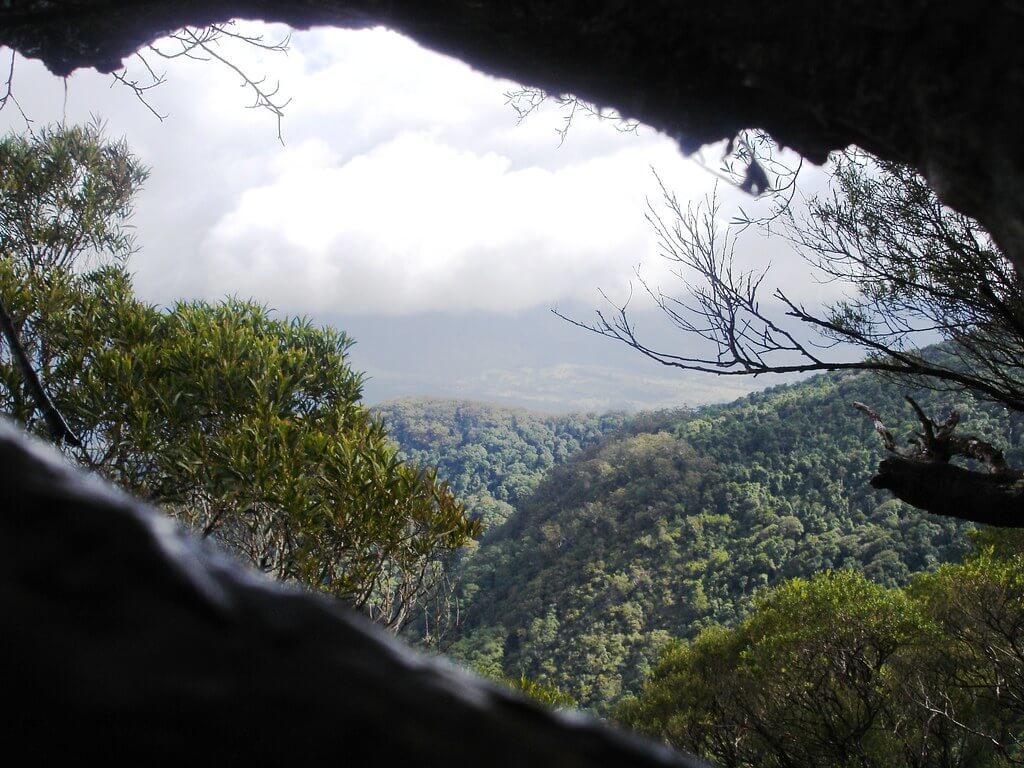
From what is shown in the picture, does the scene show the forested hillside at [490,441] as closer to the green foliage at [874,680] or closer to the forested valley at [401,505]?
the forested valley at [401,505]

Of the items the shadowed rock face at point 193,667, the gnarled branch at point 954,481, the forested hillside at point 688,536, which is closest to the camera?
the shadowed rock face at point 193,667

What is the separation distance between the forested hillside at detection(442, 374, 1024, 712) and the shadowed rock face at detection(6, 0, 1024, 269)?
2861cm

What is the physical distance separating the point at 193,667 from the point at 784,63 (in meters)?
1.15

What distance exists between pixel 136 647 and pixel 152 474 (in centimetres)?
731

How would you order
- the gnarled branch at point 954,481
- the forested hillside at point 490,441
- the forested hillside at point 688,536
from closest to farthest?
the gnarled branch at point 954,481
the forested hillside at point 688,536
the forested hillside at point 490,441

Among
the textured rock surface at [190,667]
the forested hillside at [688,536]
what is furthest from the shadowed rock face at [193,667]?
the forested hillside at [688,536]

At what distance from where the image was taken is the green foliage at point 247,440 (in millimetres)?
6207

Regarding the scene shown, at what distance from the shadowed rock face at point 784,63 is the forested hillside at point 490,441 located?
4823 centimetres

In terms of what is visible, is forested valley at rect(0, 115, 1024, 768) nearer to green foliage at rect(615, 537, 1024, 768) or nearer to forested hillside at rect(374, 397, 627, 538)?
green foliage at rect(615, 537, 1024, 768)

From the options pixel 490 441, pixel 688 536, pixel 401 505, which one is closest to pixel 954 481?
pixel 401 505

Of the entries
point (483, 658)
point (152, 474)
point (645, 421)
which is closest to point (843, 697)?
point (152, 474)

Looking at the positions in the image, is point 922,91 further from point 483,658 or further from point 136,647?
point 483,658

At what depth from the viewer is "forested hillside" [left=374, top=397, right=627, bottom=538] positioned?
59.4 m

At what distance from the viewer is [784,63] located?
1.11 metres
